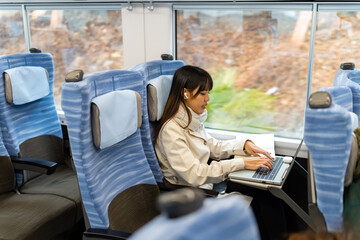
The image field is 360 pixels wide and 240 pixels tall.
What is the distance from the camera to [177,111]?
2.04m

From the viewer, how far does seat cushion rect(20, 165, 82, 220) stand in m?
2.16

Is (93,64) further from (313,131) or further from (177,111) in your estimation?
(313,131)

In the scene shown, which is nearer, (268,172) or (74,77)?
(74,77)

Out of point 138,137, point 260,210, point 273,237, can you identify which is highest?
point 138,137

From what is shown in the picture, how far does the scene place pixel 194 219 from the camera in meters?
0.50

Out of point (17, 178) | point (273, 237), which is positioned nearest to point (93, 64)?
point (17, 178)

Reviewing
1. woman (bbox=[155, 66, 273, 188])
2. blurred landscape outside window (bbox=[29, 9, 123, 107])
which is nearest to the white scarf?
woman (bbox=[155, 66, 273, 188])

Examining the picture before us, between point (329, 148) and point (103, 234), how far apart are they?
0.91 meters

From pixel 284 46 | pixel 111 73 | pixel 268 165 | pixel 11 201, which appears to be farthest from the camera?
pixel 284 46

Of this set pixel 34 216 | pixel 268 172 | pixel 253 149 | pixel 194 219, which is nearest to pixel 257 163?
pixel 268 172

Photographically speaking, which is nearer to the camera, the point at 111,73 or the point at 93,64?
the point at 111,73

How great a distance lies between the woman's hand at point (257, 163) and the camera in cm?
194

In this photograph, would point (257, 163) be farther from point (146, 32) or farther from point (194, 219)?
point (194, 219)

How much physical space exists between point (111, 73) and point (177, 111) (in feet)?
1.61
